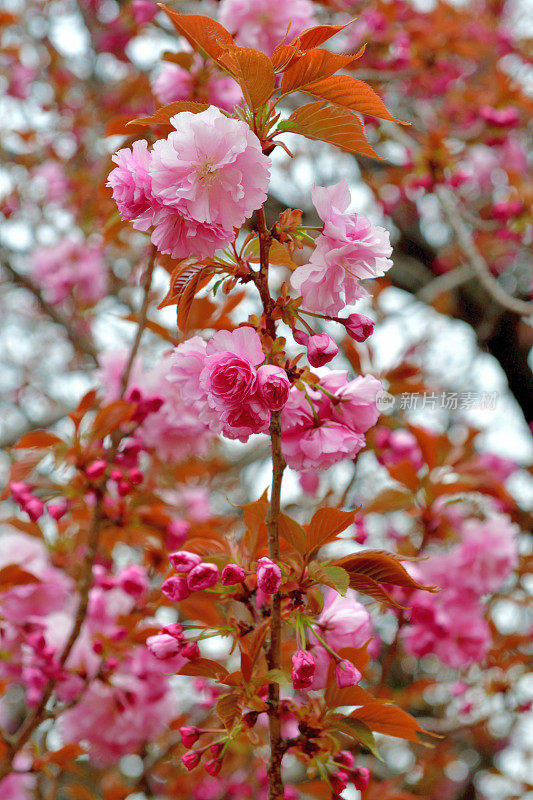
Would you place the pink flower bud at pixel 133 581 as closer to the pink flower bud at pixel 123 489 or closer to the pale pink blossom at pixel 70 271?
the pink flower bud at pixel 123 489

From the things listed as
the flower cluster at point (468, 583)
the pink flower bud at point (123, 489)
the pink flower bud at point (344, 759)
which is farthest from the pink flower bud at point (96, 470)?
the flower cluster at point (468, 583)

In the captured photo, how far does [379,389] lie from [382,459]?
1.02 metres

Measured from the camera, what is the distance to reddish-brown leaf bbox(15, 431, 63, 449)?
1.52 metres

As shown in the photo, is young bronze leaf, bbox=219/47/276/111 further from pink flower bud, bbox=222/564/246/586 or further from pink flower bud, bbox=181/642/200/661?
pink flower bud, bbox=181/642/200/661

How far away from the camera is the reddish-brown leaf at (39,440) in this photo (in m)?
1.52

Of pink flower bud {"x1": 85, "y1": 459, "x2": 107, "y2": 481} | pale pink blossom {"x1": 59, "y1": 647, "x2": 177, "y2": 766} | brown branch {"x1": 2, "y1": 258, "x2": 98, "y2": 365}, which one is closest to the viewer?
pink flower bud {"x1": 85, "y1": 459, "x2": 107, "y2": 481}

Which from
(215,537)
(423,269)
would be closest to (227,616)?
(215,537)

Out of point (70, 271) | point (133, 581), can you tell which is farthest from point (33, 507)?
point (70, 271)

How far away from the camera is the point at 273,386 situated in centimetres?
82

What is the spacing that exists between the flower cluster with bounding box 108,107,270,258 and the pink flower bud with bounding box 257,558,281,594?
16.2 inches

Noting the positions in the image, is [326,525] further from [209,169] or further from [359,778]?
[209,169]

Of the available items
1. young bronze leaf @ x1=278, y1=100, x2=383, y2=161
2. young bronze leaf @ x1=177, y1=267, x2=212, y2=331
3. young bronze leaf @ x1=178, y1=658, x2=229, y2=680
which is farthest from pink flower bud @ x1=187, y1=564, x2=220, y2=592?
young bronze leaf @ x1=278, y1=100, x2=383, y2=161

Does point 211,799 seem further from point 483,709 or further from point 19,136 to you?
point 19,136

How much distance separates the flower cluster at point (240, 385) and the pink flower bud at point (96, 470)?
0.58 metres
